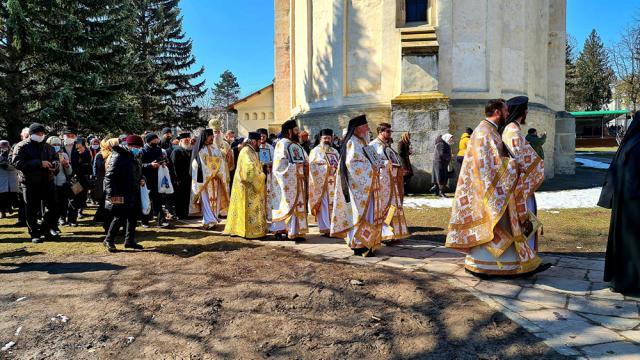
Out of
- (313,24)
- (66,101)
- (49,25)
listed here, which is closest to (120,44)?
(49,25)

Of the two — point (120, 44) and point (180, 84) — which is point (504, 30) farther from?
point (180, 84)

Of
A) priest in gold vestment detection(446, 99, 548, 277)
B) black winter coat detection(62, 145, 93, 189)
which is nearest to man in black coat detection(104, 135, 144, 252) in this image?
black winter coat detection(62, 145, 93, 189)

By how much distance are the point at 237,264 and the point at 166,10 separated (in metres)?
38.3

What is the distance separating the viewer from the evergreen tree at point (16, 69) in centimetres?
1856

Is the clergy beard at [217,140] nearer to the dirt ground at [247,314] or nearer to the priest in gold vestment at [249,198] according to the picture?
the priest in gold vestment at [249,198]

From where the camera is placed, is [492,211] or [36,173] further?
[36,173]

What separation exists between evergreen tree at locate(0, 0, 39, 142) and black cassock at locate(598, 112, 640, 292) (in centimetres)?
2171

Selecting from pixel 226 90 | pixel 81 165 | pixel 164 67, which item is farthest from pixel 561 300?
pixel 226 90

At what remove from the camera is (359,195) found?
21.6 ft

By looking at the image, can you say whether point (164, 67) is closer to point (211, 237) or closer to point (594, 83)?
point (211, 237)

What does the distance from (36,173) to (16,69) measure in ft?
49.6

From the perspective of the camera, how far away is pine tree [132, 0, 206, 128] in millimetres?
34688

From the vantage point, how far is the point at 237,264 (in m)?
6.36

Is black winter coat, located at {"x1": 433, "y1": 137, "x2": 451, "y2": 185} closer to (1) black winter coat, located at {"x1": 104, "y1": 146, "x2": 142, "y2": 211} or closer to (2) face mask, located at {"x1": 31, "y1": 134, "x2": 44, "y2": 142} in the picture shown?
(1) black winter coat, located at {"x1": 104, "y1": 146, "x2": 142, "y2": 211}
